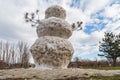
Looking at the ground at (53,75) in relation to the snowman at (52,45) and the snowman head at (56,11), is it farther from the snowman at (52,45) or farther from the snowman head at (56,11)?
the snowman head at (56,11)

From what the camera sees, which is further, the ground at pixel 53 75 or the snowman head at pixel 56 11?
the snowman head at pixel 56 11

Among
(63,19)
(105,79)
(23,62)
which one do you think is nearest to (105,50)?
(23,62)

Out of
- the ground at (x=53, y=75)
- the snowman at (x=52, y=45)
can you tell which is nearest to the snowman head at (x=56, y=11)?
the snowman at (x=52, y=45)

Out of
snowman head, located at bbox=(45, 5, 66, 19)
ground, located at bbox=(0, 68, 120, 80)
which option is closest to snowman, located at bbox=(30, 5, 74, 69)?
snowman head, located at bbox=(45, 5, 66, 19)

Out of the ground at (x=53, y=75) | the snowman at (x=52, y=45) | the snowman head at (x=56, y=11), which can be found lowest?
the ground at (x=53, y=75)

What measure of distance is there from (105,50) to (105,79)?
2563 cm

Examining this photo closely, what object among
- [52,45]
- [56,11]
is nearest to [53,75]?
[52,45]

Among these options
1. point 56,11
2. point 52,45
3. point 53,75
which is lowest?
point 53,75

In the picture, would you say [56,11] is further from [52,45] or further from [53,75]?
[53,75]

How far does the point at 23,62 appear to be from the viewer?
31516 millimetres

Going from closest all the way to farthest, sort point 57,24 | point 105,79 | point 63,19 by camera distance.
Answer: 1. point 105,79
2. point 57,24
3. point 63,19

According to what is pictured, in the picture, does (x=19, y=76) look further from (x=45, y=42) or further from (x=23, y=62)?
(x=23, y=62)

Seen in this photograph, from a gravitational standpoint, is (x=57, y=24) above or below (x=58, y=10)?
below

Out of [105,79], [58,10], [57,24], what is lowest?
[105,79]
